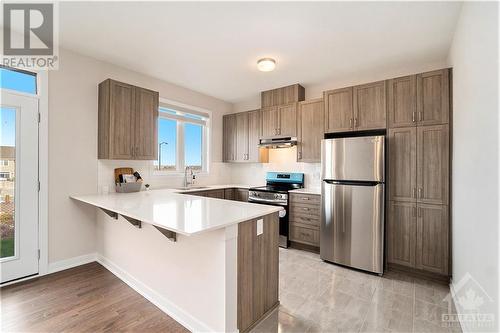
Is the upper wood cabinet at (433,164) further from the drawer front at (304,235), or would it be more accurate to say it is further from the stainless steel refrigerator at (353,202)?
the drawer front at (304,235)

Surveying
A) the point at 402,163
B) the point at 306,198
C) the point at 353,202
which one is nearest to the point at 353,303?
the point at 353,202

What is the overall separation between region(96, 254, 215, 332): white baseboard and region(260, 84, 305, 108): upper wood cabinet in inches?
133

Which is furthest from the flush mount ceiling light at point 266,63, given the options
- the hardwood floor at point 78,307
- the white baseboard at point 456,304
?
the white baseboard at point 456,304

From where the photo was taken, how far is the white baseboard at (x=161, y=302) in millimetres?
1792

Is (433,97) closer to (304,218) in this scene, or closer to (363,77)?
(363,77)

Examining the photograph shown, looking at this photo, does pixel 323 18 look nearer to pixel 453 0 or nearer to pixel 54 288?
pixel 453 0

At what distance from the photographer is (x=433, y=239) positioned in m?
2.60

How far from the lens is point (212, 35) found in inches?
97.1

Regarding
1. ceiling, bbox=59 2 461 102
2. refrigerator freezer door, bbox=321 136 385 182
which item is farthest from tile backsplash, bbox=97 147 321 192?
ceiling, bbox=59 2 461 102

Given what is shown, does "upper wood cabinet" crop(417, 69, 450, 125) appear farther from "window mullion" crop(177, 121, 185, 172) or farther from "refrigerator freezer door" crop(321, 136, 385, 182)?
"window mullion" crop(177, 121, 185, 172)

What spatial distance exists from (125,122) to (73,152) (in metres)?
0.71

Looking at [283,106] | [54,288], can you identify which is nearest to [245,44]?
[283,106]

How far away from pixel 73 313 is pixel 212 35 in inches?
115

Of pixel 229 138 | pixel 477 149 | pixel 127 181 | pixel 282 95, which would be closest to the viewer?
pixel 477 149
